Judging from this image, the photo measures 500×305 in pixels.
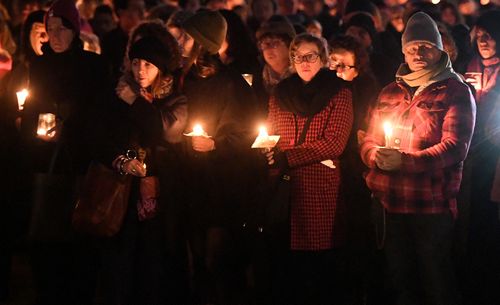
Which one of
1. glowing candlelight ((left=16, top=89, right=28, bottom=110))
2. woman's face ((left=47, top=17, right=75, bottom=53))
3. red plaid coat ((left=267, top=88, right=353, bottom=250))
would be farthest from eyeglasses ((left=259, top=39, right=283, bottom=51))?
glowing candlelight ((left=16, top=89, right=28, bottom=110))

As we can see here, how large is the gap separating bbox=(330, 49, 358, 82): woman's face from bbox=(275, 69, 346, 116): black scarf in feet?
1.49

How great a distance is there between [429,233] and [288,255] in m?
1.20

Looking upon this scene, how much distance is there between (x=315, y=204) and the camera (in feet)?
18.0

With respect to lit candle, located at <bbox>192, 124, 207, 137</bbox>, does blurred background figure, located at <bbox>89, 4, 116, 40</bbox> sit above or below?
above

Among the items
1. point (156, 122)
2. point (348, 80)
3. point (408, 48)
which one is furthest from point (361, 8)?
point (156, 122)

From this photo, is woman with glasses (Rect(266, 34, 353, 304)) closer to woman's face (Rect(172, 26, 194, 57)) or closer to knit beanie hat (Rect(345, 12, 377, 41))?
woman's face (Rect(172, 26, 194, 57))

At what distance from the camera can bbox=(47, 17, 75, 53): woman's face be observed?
6191 mm

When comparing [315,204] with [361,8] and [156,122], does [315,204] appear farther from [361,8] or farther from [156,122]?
[361,8]

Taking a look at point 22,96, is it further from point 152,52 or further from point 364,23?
point 364,23

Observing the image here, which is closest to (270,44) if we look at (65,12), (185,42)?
(185,42)

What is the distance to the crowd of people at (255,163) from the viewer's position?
4980 mm

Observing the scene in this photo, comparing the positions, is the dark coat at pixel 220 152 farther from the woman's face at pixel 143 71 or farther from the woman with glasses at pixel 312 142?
the woman's face at pixel 143 71

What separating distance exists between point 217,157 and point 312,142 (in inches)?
26.6

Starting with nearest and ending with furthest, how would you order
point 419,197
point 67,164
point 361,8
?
point 419,197, point 67,164, point 361,8
